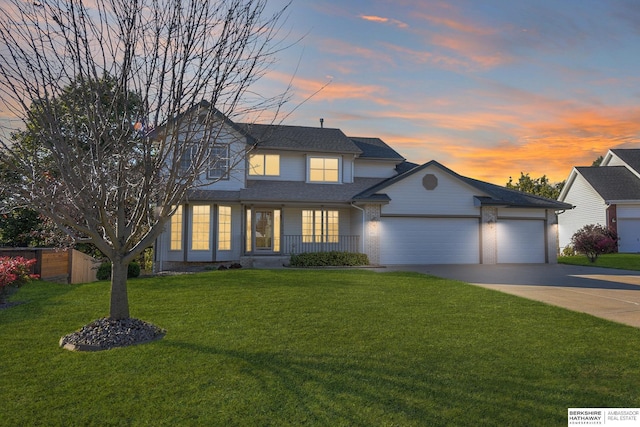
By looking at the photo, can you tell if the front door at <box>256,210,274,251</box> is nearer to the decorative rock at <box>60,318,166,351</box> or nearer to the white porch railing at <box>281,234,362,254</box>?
the white porch railing at <box>281,234,362,254</box>

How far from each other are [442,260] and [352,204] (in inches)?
213

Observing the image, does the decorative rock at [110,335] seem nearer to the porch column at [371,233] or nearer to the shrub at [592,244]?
the porch column at [371,233]

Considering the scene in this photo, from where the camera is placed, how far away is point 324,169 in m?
21.1

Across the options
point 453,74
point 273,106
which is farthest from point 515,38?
point 273,106

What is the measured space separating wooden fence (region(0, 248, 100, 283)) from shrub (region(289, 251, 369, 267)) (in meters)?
8.61

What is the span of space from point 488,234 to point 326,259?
865 cm

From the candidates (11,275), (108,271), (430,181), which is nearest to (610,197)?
(430,181)

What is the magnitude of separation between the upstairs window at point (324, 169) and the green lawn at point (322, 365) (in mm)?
12138

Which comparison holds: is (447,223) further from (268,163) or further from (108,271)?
(108,271)

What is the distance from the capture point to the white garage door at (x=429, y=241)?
65.1ft

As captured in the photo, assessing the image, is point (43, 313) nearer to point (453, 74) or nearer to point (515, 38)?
point (453, 74)

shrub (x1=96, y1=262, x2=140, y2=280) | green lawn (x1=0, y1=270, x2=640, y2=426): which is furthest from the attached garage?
green lawn (x1=0, y1=270, x2=640, y2=426)

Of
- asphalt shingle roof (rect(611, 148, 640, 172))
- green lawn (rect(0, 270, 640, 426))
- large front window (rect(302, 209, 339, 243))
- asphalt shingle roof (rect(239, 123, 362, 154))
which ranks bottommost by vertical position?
green lawn (rect(0, 270, 640, 426))

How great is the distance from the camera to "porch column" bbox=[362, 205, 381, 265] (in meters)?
19.4
